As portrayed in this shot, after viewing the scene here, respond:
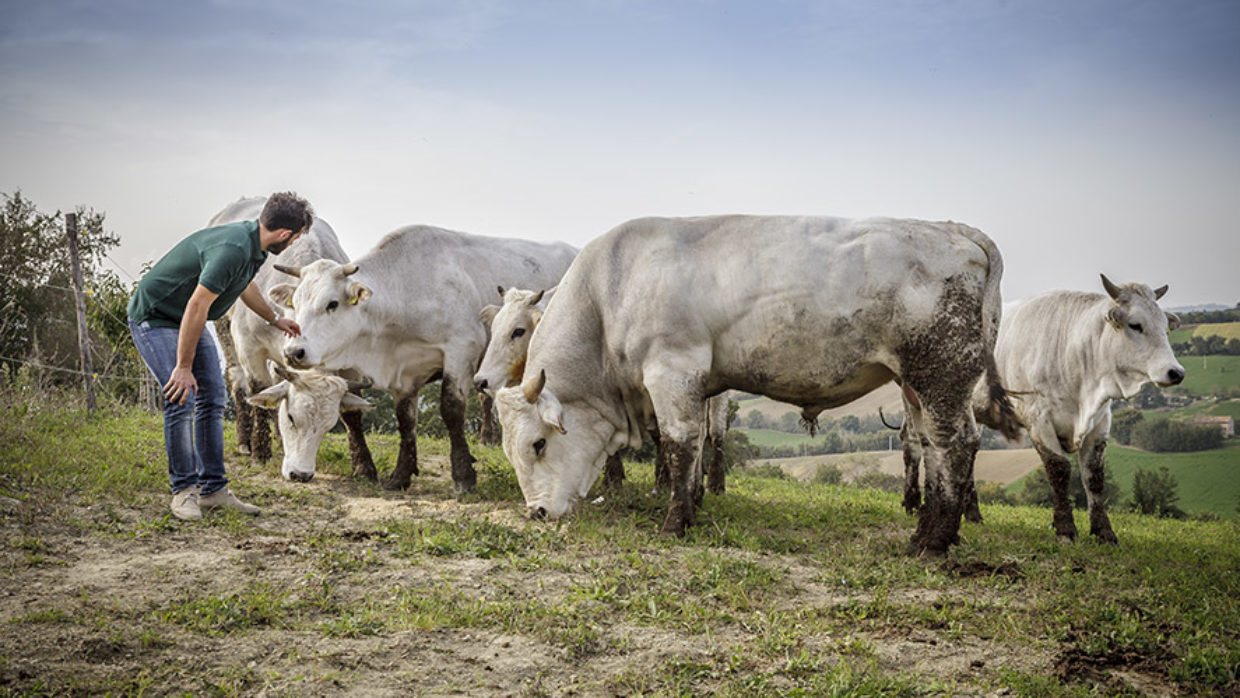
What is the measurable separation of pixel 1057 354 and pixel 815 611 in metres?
5.72

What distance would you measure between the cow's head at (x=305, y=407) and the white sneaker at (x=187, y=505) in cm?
195

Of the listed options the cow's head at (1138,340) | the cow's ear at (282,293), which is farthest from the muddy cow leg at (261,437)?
the cow's head at (1138,340)

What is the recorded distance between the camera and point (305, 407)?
9250 millimetres

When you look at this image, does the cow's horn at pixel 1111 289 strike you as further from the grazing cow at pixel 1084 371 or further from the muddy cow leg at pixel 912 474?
the muddy cow leg at pixel 912 474

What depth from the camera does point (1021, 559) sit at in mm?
6727

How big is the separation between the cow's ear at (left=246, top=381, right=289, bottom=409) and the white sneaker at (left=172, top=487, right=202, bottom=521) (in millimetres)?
2271

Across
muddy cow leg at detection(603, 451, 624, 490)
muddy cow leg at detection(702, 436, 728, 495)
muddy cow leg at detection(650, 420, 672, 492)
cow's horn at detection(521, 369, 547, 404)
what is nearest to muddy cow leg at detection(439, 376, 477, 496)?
muddy cow leg at detection(603, 451, 624, 490)

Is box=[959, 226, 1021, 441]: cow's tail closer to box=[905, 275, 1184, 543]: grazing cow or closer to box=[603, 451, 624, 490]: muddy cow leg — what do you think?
box=[905, 275, 1184, 543]: grazing cow

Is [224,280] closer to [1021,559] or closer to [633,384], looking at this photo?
[633,384]

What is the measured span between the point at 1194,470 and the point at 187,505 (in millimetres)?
26453

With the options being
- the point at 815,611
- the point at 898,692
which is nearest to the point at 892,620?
the point at 815,611

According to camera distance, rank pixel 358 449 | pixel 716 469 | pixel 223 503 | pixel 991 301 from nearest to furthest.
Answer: pixel 991 301 < pixel 223 503 < pixel 358 449 < pixel 716 469

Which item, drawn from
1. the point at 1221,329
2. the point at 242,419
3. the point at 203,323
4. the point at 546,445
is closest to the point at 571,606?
the point at 546,445

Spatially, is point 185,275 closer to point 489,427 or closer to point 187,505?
point 187,505
